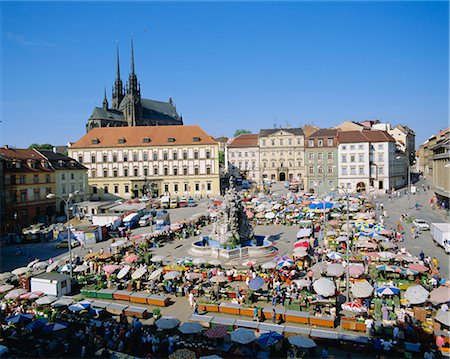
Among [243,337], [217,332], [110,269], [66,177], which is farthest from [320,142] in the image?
[243,337]

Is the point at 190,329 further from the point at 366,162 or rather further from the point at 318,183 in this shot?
the point at 318,183

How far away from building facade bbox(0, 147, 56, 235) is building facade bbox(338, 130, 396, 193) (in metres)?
48.9

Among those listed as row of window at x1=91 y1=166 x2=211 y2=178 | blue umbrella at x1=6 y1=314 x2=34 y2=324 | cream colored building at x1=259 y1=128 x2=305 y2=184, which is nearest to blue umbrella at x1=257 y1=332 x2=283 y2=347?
blue umbrella at x1=6 y1=314 x2=34 y2=324

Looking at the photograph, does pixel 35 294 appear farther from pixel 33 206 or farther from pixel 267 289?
pixel 33 206

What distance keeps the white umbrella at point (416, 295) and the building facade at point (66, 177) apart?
51.7 metres

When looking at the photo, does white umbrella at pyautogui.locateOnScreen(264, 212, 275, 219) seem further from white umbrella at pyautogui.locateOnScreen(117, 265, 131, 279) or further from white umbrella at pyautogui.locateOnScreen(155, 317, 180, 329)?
white umbrella at pyautogui.locateOnScreen(155, 317, 180, 329)

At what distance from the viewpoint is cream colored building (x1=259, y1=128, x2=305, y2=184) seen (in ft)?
299

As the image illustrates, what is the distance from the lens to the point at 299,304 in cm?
1989

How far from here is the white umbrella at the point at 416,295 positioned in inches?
726

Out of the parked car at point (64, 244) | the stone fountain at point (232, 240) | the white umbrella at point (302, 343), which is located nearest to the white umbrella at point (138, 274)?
the stone fountain at point (232, 240)

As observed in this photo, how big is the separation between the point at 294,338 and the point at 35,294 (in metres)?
Answer: 15.0

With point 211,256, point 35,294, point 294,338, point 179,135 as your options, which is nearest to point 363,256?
point 211,256

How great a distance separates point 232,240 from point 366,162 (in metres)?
47.3

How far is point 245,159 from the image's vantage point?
94.7m
